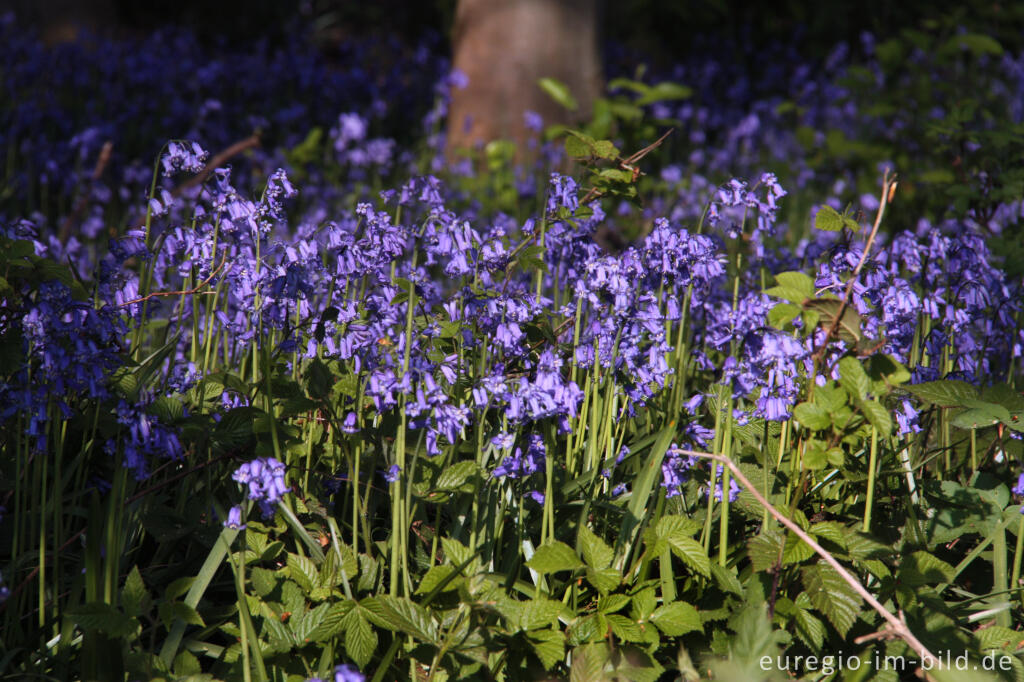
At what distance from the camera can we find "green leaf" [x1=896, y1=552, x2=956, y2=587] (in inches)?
73.2

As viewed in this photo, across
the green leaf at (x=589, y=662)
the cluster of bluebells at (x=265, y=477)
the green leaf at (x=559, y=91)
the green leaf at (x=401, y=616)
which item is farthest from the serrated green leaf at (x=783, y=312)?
the green leaf at (x=559, y=91)

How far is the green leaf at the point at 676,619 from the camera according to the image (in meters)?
1.82

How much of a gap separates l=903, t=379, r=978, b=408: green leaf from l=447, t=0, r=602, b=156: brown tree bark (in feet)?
16.8

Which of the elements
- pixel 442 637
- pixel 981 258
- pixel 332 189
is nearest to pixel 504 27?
pixel 332 189

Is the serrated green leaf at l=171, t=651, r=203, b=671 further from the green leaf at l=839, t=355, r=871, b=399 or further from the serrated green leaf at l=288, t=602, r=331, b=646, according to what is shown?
the green leaf at l=839, t=355, r=871, b=399

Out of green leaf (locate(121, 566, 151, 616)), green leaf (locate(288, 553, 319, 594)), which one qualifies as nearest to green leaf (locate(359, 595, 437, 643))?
green leaf (locate(288, 553, 319, 594))

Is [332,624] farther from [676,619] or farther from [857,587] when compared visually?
[857,587]

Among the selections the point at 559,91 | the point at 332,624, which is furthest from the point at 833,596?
the point at 559,91

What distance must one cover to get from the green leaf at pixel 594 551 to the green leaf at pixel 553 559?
7 centimetres

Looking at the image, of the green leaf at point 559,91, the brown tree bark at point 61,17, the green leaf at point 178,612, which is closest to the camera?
the green leaf at point 178,612

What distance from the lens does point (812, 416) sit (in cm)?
189

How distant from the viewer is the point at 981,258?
2584 mm

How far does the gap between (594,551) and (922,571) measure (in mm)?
723

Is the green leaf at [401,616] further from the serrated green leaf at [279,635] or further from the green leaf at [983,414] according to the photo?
the green leaf at [983,414]
